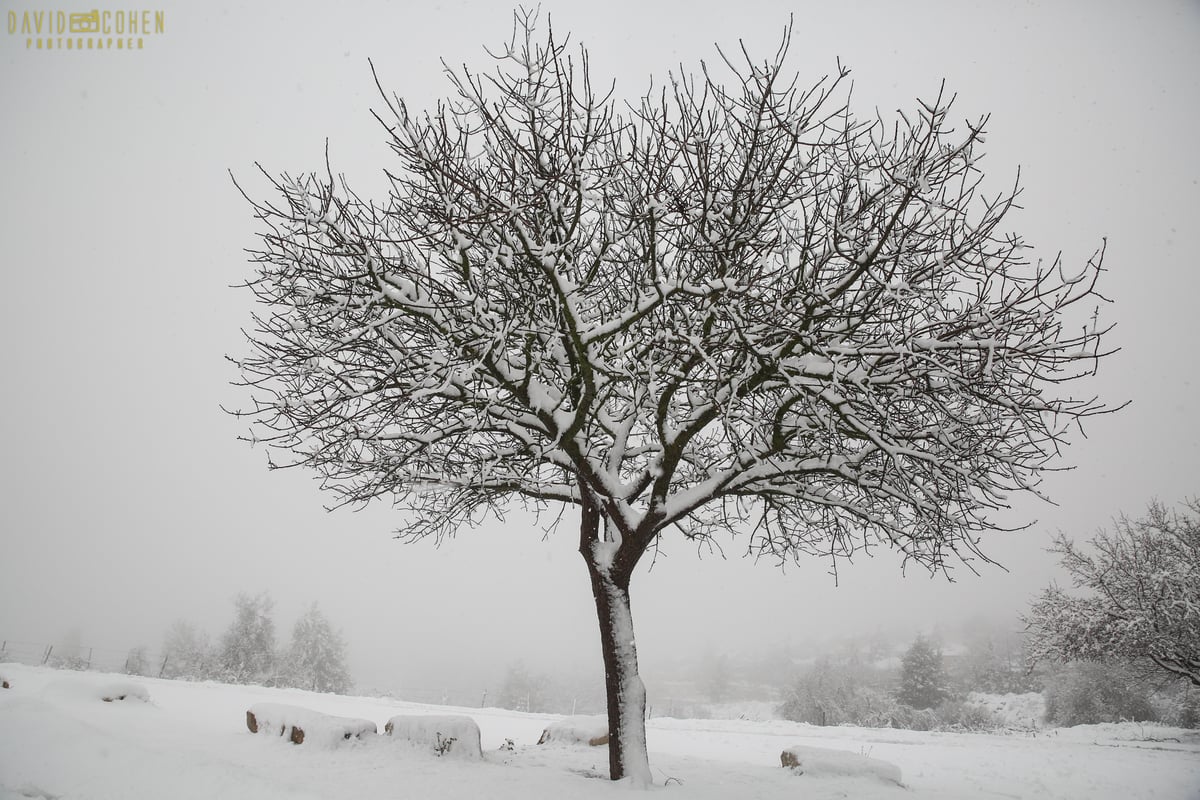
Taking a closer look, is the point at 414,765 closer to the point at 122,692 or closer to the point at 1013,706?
the point at 122,692

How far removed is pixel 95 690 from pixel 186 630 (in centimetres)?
6690

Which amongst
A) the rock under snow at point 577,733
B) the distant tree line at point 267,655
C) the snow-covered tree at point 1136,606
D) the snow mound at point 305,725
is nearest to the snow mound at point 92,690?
the snow mound at point 305,725

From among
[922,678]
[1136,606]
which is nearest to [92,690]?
[1136,606]

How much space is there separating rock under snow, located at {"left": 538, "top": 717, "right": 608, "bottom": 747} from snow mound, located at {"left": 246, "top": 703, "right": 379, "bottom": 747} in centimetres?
327

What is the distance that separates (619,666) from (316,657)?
176 ft

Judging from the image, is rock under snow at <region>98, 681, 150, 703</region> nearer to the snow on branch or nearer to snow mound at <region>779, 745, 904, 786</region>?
the snow on branch

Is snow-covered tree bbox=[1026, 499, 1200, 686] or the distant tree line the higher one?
snow-covered tree bbox=[1026, 499, 1200, 686]

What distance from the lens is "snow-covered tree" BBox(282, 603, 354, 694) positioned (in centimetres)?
4731

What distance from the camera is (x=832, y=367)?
5.39m

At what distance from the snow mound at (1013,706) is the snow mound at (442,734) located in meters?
52.6

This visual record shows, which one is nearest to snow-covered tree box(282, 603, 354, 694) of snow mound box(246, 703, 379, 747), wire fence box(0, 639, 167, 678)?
wire fence box(0, 639, 167, 678)

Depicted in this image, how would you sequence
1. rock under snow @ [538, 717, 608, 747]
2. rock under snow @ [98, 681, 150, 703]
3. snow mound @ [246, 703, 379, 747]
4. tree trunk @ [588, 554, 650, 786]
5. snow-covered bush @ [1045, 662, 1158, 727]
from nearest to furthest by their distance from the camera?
tree trunk @ [588, 554, 650, 786]
snow mound @ [246, 703, 379, 747]
rock under snow @ [538, 717, 608, 747]
rock under snow @ [98, 681, 150, 703]
snow-covered bush @ [1045, 662, 1158, 727]

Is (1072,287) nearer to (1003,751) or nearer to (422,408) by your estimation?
(422,408)

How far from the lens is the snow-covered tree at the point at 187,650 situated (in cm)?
4791
